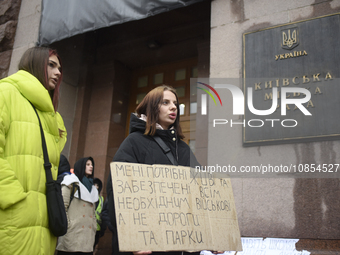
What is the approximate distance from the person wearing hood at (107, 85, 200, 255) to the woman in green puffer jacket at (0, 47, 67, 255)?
0.49 meters

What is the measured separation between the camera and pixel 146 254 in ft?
6.06

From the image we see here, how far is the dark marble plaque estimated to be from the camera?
426 centimetres

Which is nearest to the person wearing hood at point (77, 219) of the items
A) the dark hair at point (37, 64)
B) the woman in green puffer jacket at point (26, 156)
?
the woman in green puffer jacket at point (26, 156)

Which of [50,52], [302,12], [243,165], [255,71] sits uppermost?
[302,12]

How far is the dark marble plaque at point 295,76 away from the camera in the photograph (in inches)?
168

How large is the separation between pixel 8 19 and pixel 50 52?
662cm

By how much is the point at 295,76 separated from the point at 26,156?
3.70 meters

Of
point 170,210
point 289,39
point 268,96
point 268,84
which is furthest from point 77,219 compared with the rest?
point 289,39

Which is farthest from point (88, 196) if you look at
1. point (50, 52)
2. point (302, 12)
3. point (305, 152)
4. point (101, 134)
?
point (302, 12)

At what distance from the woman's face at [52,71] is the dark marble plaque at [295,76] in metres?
2.82

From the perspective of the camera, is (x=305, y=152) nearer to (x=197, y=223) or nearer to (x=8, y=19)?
(x=197, y=223)

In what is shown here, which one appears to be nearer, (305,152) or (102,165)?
(305,152)

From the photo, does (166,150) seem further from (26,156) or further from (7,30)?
(7,30)

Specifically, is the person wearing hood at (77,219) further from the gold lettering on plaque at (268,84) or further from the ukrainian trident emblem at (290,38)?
the ukrainian trident emblem at (290,38)
